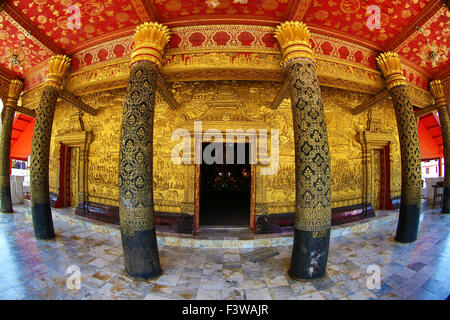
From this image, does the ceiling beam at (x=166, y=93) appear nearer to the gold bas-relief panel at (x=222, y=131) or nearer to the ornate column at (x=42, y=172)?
the gold bas-relief panel at (x=222, y=131)

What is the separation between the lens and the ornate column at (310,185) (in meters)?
2.45

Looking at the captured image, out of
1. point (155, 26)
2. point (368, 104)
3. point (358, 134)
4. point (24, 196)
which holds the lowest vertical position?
point (24, 196)

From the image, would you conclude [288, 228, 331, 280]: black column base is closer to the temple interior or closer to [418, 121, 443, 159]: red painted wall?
the temple interior

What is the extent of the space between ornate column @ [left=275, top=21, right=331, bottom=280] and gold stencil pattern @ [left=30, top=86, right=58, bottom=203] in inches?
219

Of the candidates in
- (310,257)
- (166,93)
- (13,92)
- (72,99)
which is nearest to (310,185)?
(310,257)

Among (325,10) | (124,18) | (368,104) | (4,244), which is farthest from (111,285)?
(368,104)

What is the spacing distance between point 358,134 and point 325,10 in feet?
11.8

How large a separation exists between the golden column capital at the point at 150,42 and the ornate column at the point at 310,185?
101 inches

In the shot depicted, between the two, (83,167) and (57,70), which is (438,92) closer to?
(57,70)

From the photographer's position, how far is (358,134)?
512cm

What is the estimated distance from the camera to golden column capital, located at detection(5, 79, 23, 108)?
18.4ft

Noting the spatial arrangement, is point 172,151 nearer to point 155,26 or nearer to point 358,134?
point 155,26

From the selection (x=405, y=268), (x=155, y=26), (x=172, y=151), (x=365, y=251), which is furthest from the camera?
(x=172, y=151)

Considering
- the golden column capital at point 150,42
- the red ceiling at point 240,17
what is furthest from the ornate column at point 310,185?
the golden column capital at point 150,42
